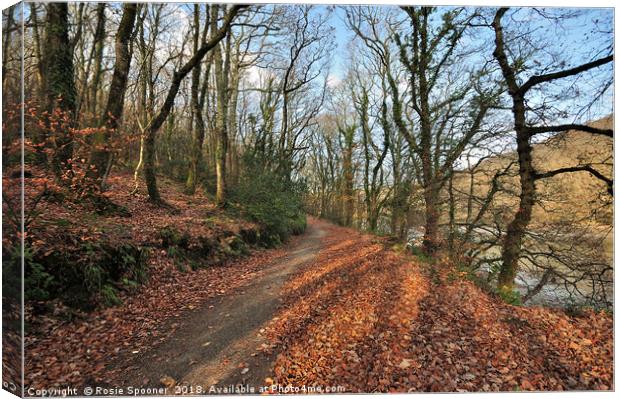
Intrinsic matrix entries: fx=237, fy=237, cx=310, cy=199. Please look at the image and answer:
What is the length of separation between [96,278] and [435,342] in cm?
395

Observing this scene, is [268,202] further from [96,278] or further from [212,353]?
[212,353]

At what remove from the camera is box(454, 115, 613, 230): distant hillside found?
106 inches

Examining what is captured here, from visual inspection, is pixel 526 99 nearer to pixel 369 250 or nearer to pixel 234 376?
pixel 369 250

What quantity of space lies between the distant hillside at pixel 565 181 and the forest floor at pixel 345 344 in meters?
1.10

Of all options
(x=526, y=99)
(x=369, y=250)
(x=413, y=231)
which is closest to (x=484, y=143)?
(x=526, y=99)

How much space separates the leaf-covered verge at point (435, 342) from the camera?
2.32 m

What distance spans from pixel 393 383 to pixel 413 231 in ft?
6.92

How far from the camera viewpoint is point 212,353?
245cm

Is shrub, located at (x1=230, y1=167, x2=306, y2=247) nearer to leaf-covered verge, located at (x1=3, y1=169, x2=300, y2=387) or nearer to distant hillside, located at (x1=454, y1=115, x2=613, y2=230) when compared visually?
leaf-covered verge, located at (x1=3, y1=169, x2=300, y2=387)

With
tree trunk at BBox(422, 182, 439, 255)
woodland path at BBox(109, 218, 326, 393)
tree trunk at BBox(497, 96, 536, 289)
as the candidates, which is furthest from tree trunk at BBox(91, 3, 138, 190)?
tree trunk at BBox(497, 96, 536, 289)

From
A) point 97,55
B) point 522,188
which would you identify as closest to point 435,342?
point 522,188

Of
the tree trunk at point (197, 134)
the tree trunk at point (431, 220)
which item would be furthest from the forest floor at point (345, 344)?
the tree trunk at point (197, 134)

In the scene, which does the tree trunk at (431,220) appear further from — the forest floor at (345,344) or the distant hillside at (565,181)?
the distant hillside at (565,181)

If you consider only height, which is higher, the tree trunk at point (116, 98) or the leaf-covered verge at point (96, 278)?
the tree trunk at point (116, 98)
